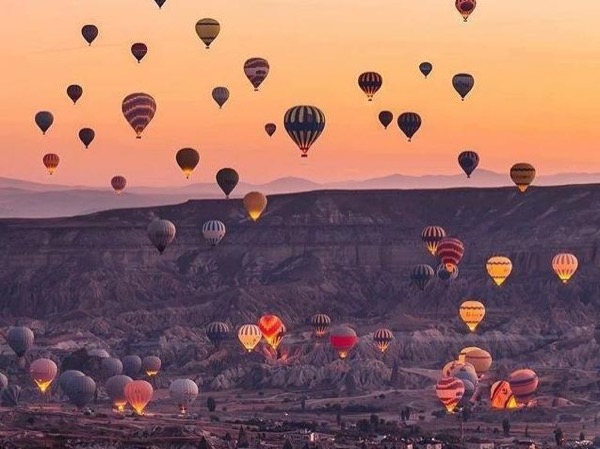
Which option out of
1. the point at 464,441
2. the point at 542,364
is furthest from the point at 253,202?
the point at 464,441

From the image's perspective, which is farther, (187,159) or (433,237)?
(433,237)

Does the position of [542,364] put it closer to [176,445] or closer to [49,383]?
[49,383]

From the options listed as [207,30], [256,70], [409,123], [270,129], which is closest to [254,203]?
[270,129]

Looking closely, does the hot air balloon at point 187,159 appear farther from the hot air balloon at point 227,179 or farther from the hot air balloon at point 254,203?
the hot air balloon at point 254,203

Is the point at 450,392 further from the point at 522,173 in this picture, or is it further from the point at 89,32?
the point at 89,32

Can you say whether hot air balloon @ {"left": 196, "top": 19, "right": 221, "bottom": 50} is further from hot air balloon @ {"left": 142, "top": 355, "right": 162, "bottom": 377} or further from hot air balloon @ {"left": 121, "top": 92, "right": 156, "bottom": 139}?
hot air balloon @ {"left": 142, "top": 355, "right": 162, "bottom": 377}

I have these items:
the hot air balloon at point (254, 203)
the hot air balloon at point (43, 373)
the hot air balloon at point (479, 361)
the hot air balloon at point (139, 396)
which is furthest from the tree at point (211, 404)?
the hot air balloon at point (479, 361)
